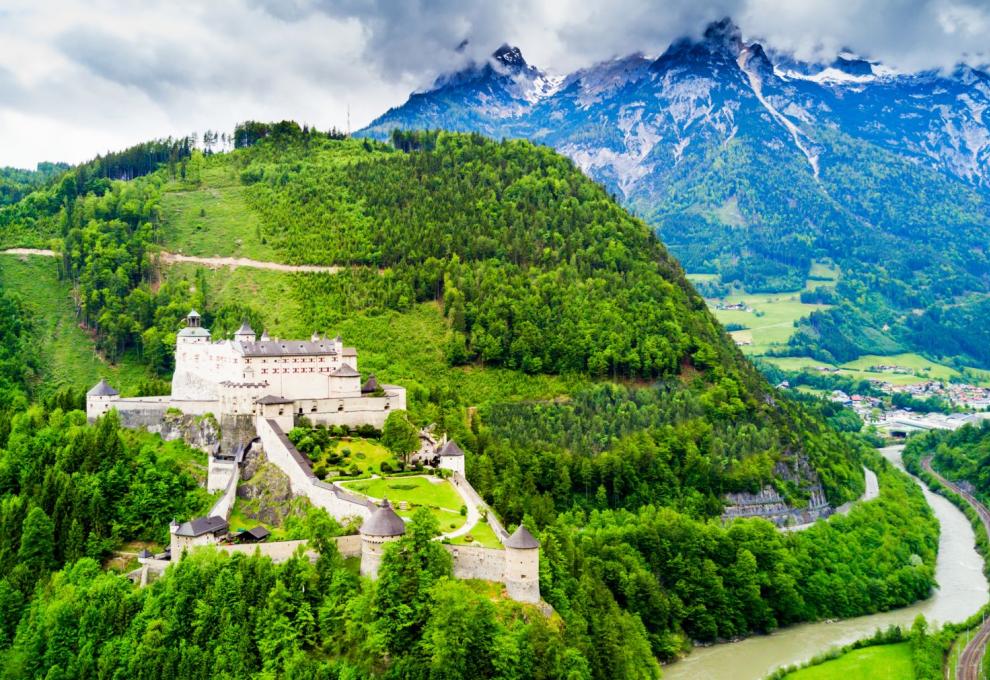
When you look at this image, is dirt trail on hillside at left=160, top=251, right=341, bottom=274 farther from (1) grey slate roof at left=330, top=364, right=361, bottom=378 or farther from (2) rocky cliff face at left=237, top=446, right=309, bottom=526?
(2) rocky cliff face at left=237, top=446, right=309, bottom=526

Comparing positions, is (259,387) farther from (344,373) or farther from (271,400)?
(344,373)

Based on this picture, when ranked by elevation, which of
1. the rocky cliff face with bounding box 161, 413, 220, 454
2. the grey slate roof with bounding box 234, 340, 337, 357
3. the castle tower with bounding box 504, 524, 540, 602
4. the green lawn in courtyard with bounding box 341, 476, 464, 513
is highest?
the grey slate roof with bounding box 234, 340, 337, 357

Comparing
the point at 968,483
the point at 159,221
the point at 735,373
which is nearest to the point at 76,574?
the point at 735,373

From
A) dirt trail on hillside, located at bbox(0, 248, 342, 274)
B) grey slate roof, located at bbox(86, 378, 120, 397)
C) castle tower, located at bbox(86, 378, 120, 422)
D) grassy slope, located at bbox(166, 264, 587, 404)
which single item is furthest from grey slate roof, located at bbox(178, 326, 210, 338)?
dirt trail on hillside, located at bbox(0, 248, 342, 274)

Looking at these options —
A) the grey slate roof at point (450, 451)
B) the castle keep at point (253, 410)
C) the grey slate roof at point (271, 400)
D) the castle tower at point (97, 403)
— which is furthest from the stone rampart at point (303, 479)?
the castle tower at point (97, 403)

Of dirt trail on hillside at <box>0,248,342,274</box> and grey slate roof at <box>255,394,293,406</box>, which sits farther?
dirt trail on hillside at <box>0,248,342,274</box>

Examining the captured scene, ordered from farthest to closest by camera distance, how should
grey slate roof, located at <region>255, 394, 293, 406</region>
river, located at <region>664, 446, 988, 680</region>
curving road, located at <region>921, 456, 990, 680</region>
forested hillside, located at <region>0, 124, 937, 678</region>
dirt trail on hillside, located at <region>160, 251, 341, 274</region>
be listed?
dirt trail on hillside, located at <region>160, 251, 341, 274</region> → grey slate roof, located at <region>255, 394, 293, 406</region> → river, located at <region>664, 446, 988, 680</region> → curving road, located at <region>921, 456, 990, 680</region> → forested hillside, located at <region>0, 124, 937, 678</region>

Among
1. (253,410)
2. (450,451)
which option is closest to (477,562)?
(450,451)
